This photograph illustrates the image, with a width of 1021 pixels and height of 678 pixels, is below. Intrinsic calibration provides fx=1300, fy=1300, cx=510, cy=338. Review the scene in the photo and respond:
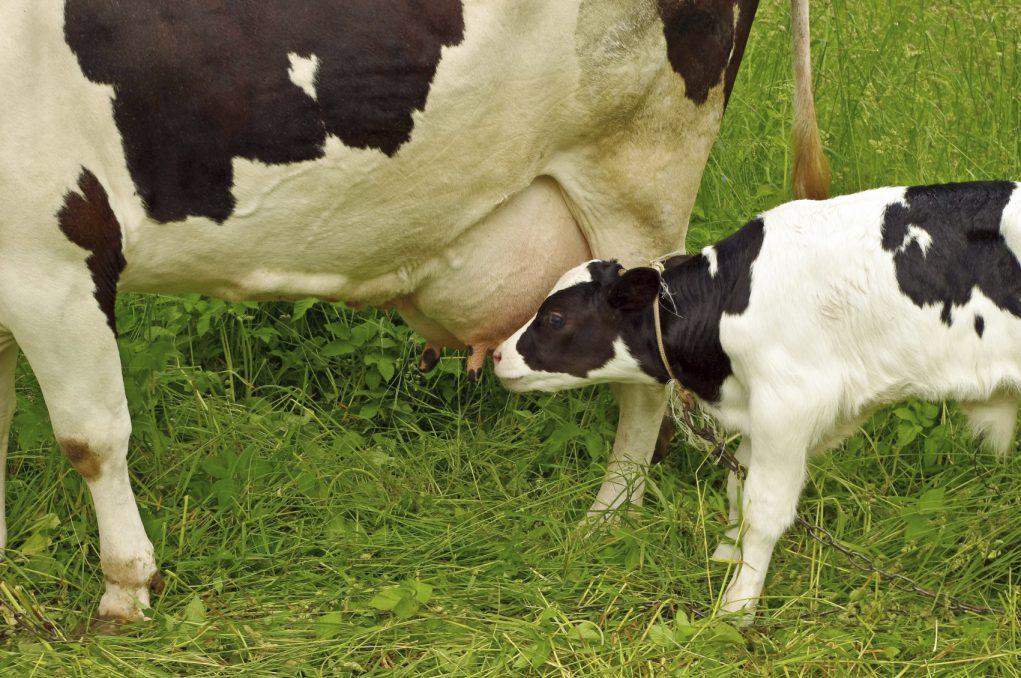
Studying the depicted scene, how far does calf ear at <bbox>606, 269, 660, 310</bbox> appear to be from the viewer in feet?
12.5

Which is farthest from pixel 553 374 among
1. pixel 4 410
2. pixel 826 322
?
pixel 4 410

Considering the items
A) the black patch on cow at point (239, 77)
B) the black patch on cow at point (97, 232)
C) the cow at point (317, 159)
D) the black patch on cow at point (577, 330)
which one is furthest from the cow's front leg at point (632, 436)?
the black patch on cow at point (97, 232)

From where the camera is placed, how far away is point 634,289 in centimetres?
386

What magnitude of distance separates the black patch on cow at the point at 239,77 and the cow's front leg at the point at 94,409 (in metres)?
0.36

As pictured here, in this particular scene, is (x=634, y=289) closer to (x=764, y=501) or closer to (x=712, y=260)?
(x=712, y=260)

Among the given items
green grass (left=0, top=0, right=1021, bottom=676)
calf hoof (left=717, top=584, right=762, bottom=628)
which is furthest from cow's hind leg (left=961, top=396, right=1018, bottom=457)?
calf hoof (left=717, top=584, right=762, bottom=628)

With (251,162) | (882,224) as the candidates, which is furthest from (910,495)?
(251,162)

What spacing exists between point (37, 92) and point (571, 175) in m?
1.61

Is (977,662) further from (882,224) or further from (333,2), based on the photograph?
(333,2)

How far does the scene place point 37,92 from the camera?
3.34 metres

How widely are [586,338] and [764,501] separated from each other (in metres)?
0.73

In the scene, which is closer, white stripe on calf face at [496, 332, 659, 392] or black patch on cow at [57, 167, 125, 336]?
black patch on cow at [57, 167, 125, 336]

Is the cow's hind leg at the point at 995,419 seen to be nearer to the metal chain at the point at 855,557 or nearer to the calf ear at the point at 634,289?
the metal chain at the point at 855,557

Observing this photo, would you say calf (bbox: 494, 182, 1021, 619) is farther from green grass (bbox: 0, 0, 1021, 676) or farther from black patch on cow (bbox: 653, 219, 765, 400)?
green grass (bbox: 0, 0, 1021, 676)
